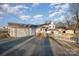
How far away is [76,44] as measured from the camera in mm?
1583

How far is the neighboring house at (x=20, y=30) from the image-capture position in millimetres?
1621

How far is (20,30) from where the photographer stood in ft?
5.38

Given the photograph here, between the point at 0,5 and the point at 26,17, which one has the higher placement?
the point at 0,5

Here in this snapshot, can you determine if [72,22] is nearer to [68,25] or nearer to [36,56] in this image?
[68,25]

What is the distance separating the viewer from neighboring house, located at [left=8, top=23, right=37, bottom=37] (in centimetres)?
162

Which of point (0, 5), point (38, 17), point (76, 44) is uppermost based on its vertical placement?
point (0, 5)

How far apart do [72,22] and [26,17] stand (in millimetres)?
437

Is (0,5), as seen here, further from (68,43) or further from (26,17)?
(68,43)

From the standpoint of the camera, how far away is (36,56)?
1574mm

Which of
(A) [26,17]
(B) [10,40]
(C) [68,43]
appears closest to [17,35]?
(B) [10,40]

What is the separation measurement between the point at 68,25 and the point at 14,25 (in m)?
0.51

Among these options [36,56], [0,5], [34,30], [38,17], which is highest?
[0,5]

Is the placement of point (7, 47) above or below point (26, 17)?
below

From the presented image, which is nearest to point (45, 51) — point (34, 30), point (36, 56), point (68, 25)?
point (36, 56)
